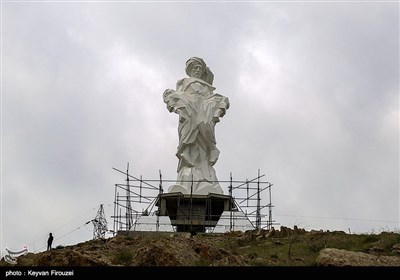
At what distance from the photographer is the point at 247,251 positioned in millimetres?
19984

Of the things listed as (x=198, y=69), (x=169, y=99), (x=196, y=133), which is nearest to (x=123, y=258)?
(x=196, y=133)

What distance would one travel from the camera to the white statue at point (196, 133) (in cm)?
3094

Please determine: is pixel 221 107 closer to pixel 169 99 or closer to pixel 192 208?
pixel 169 99

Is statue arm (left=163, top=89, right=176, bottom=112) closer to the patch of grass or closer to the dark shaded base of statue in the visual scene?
the dark shaded base of statue

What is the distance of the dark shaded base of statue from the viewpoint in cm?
2978

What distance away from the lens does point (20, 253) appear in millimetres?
19016

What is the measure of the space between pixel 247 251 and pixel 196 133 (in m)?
12.3

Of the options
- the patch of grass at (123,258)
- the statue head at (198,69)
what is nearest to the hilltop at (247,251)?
the patch of grass at (123,258)

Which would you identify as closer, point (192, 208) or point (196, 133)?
point (192, 208)

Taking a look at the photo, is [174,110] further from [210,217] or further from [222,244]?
[222,244]

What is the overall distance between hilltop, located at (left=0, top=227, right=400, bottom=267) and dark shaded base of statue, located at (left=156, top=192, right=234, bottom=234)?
12.6ft

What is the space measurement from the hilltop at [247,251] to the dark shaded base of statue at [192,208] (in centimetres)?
383

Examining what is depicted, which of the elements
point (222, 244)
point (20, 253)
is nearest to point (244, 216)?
point (222, 244)
